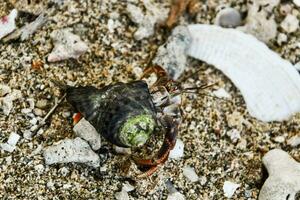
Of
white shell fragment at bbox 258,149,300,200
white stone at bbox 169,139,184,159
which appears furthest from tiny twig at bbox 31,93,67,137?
white shell fragment at bbox 258,149,300,200

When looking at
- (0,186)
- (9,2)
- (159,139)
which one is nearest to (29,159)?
(0,186)

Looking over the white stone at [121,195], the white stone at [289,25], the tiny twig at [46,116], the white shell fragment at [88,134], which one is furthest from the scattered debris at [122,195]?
the white stone at [289,25]

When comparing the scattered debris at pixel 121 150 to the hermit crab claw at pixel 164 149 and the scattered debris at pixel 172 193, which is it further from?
the scattered debris at pixel 172 193

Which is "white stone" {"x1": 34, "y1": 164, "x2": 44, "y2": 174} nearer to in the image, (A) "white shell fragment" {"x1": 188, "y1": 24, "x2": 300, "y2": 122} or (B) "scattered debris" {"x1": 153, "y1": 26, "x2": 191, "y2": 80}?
(B) "scattered debris" {"x1": 153, "y1": 26, "x2": 191, "y2": 80}

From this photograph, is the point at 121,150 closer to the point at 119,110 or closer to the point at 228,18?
the point at 119,110

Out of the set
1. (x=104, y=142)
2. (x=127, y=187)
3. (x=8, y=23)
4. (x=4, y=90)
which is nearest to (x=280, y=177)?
(x=127, y=187)
